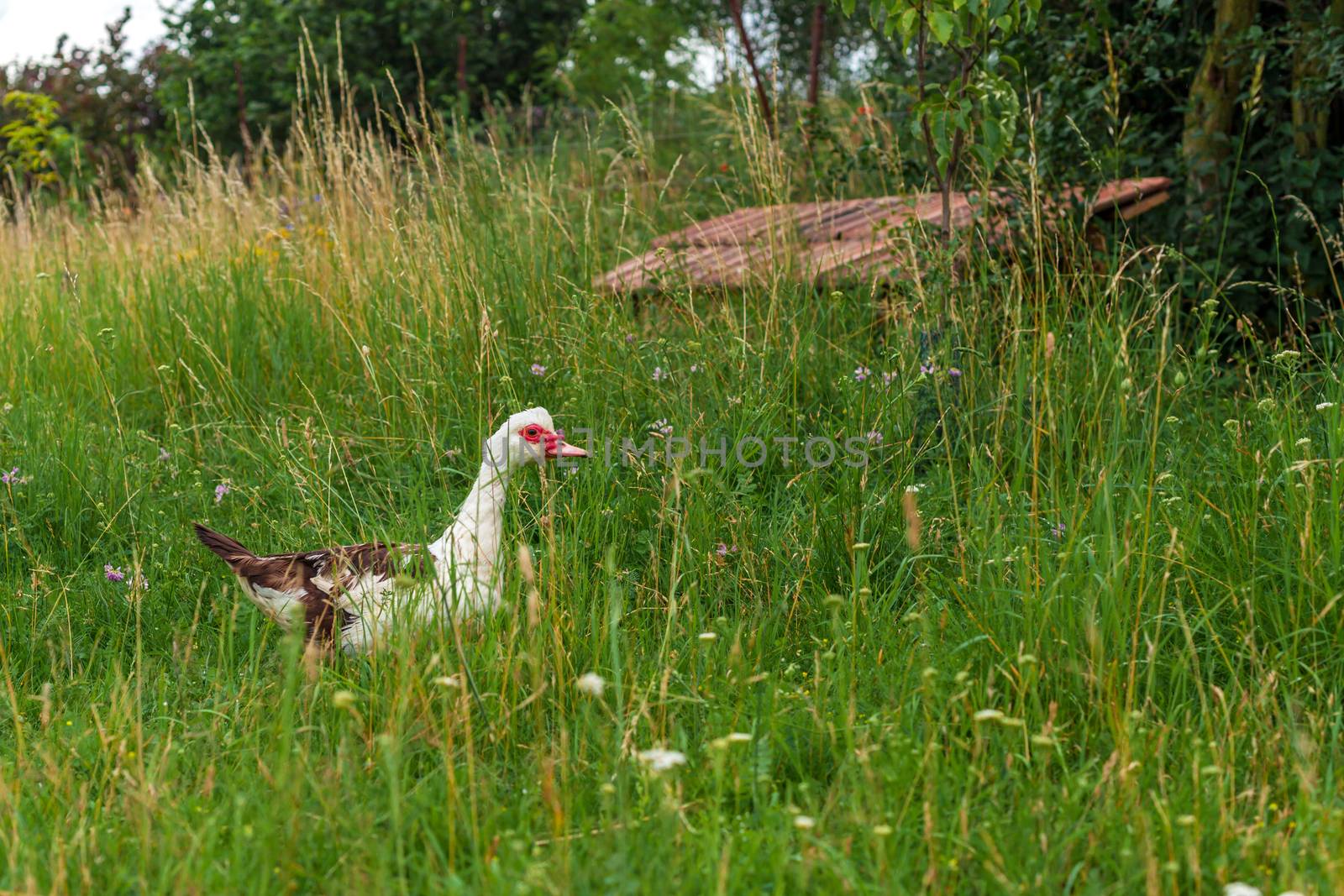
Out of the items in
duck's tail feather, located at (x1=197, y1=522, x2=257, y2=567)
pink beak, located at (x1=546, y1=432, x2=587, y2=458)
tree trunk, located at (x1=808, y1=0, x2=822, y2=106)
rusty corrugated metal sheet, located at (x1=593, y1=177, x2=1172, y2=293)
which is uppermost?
tree trunk, located at (x1=808, y1=0, x2=822, y2=106)

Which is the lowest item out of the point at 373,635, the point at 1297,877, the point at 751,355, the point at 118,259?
the point at 1297,877

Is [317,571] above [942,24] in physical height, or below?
below

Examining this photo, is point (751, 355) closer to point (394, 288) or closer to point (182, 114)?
point (394, 288)

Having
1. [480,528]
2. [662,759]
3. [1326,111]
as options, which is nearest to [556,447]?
[480,528]

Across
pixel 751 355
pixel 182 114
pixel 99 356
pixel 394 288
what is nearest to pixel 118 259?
pixel 99 356

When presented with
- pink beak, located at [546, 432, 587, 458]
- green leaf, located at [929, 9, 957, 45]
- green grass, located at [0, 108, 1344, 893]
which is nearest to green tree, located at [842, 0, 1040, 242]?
green leaf, located at [929, 9, 957, 45]

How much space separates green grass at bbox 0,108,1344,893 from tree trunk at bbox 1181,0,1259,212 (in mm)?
381

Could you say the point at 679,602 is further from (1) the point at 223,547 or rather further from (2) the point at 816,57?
(2) the point at 816,57

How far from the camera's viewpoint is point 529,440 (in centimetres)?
346

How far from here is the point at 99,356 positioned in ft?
17.5

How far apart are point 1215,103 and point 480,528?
145 inches

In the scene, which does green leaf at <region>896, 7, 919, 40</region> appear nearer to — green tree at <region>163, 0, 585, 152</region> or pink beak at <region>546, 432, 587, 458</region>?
pink beak at <region>546, 432, 587, 458</region>

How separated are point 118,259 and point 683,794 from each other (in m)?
5.01

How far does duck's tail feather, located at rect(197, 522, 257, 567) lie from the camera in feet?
11.0
